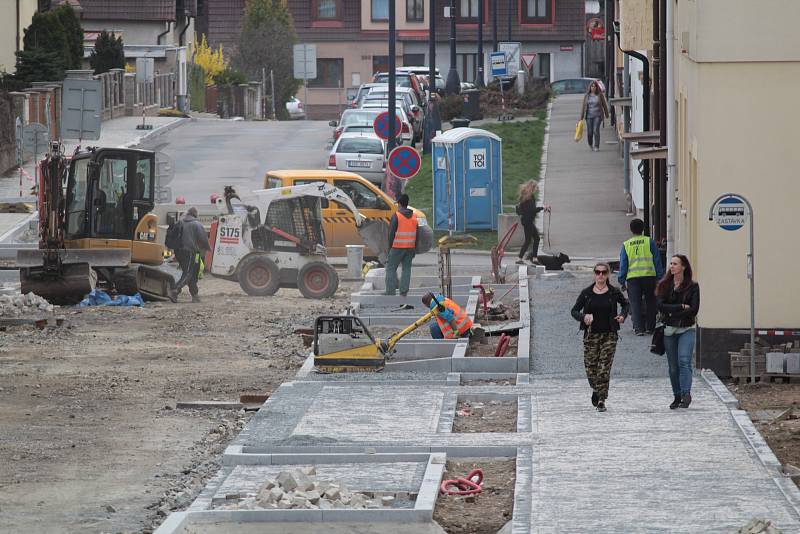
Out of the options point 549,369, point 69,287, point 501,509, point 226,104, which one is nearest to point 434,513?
point 501,509

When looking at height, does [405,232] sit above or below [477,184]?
below

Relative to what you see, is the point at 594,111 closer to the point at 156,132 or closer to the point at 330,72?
the point at 156,132

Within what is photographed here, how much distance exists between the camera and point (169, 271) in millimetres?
27781

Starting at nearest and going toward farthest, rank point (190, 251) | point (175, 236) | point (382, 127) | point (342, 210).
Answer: point (190, 251), point (175, 236), point (342, 210), point (382, 127)

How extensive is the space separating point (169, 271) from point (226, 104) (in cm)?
4534

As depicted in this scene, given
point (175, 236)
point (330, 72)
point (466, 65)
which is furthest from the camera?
point (330, 72)

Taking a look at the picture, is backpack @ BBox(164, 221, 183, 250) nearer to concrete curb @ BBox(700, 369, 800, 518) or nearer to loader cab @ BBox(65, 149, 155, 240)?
loader cab @ BBox(65, 149, 155, 240)

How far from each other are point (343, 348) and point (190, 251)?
8.82 m

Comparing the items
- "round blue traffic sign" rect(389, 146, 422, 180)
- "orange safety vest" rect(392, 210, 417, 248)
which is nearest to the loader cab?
"round blue traffic sign" rect(389, 146, 422, 180)

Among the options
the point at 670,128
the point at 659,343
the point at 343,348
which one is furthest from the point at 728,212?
the point at 670,128

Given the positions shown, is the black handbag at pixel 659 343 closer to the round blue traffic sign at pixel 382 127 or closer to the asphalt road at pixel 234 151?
the round blue traffic sign at pixel 382 127

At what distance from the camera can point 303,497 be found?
12.1 m

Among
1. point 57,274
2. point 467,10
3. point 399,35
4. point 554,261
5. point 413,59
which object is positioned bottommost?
point 554,261

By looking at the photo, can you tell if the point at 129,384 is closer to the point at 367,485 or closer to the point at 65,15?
the point at 367,485
